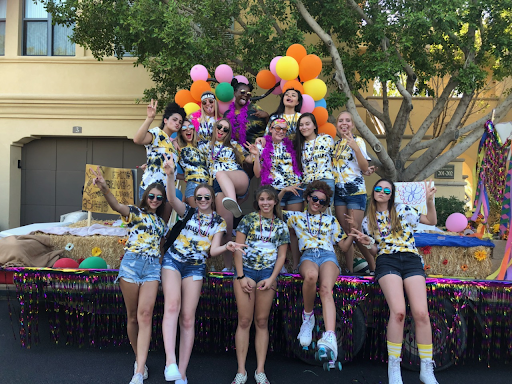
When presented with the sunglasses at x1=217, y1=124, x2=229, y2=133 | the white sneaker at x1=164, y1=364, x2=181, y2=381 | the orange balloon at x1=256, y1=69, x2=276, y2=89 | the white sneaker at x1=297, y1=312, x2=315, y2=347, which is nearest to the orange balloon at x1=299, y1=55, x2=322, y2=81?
the orange balloon at x1=256, y1=69, x2=276, y2=89

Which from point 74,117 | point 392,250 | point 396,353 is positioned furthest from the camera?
point 74,117

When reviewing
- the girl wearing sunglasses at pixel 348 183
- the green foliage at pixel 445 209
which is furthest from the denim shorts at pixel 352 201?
the green foliage at pixel 445 209

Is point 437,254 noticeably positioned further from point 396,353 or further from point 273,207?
point 273,207

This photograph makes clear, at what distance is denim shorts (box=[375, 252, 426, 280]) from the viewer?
3.61m

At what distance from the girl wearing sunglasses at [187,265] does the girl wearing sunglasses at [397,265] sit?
1.21m

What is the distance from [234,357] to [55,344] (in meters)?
1.82

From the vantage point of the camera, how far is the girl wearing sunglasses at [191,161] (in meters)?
4.44

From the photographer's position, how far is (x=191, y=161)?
4484mm

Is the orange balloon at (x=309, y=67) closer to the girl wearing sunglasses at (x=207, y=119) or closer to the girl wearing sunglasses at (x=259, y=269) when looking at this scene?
the girl wearing sunglasses at (x=207, y=119)

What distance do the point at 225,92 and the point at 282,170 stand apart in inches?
53.5

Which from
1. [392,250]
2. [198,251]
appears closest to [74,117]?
[198,251]

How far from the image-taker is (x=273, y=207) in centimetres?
383

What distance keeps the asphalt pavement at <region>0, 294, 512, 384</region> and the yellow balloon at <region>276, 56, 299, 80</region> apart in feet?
10.3

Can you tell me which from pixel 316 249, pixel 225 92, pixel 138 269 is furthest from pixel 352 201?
pixel 138 269
